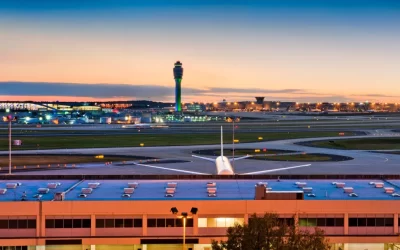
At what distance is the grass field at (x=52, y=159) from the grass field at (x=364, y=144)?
146ft

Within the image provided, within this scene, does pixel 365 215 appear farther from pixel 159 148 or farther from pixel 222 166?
pixel 159 148

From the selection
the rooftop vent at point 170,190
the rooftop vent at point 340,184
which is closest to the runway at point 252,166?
the rooftop vent at point 340,184

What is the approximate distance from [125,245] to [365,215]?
637 inches

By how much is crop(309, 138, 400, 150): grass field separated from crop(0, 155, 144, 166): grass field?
146 feet

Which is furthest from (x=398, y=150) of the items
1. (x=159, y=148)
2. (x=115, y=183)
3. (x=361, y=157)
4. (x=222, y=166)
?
(x=115, y=183)

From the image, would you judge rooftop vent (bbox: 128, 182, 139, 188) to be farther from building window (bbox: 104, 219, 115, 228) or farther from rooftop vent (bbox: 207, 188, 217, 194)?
building window (bbox: 104, 219, 115, 228)

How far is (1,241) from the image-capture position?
3678 centimetres

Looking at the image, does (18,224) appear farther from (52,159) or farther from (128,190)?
(52,159)

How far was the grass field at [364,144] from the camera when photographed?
362 feet

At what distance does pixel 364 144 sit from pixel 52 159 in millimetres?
63561

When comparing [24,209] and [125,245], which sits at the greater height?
[24,209]

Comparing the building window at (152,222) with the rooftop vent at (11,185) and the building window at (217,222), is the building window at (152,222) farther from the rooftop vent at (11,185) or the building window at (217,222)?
the rooftop vent at (11,185)

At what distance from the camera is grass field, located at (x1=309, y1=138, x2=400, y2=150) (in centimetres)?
11044

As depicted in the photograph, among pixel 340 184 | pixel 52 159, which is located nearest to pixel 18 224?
pixel 340 184
